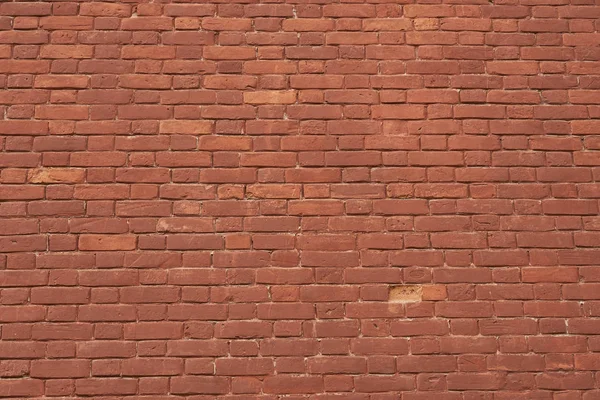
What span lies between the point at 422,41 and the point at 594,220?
4.29 feet

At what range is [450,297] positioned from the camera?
2.77 meters

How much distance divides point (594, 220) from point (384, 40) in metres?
1.45

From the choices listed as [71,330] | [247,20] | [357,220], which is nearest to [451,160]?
[357,220]

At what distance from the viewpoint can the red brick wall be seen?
2689 millimetres

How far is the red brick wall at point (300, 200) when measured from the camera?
2689mm

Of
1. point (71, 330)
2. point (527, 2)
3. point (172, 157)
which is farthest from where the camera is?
point (527, 2)

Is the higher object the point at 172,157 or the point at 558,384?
the point at 172,157

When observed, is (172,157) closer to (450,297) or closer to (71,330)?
(71,330)

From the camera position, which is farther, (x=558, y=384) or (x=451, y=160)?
(x=451, y=160)

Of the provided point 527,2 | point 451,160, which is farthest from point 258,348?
point 527,2

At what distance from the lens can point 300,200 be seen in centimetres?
285

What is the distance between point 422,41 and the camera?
304cm

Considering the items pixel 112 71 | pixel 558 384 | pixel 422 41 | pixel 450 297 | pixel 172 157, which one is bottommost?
pixel 558 384

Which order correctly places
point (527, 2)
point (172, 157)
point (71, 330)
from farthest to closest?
1. point (527, 2)
2. point (172, 157)
3. point (71, 330)
